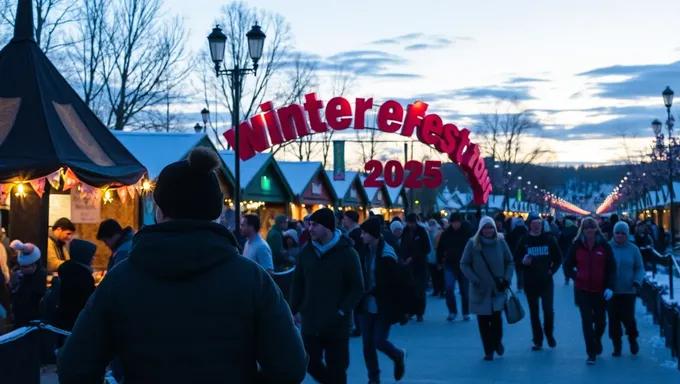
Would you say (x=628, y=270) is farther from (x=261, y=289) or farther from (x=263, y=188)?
(x=263, y=188)

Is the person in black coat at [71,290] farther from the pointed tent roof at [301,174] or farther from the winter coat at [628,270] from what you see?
the pointed tent roof at [301,174]

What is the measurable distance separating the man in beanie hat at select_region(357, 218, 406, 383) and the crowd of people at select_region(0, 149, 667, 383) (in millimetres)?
13

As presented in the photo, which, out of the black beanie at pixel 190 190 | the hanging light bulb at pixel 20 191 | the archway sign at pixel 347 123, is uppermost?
the archway sign at pixel 347 123

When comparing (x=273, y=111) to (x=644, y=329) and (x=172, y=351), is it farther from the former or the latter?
(x=172, y=351)

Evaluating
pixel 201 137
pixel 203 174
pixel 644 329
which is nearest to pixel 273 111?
pixel 201 137

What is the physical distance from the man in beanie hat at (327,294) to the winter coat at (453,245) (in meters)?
9.08

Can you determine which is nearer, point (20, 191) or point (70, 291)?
point (70, 291)

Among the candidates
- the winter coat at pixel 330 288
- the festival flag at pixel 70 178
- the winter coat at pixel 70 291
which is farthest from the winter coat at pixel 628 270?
the winter coat at pixel 70 291

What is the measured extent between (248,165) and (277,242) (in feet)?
43.2

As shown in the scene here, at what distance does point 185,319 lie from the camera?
2873 millimetres

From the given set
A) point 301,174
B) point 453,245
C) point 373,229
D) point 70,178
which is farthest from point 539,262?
point 301,174

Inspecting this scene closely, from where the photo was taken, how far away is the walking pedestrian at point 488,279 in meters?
11.2

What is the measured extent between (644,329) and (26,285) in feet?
31.3

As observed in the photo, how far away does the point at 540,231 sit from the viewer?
41.2ft
